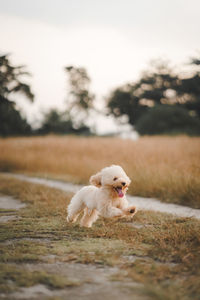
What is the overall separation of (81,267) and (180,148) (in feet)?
40.3

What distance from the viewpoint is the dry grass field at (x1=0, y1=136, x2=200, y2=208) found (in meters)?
8.37

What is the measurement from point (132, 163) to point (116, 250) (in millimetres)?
8471

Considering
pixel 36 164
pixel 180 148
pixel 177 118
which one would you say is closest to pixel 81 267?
pixel 180 148

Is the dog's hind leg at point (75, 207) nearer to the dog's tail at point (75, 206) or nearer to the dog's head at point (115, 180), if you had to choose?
the dog's tail at point (75, 206)

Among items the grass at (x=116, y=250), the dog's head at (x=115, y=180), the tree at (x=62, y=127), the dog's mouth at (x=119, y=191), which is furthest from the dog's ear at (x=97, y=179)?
the tree at (x=62, y=127)

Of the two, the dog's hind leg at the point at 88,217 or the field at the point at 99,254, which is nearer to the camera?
the field at the point at 99,254

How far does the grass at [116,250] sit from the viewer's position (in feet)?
9.51

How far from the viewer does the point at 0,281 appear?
290 cm

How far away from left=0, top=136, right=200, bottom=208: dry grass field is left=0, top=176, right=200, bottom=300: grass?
2.35 m

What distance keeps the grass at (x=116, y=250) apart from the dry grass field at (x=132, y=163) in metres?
2.35

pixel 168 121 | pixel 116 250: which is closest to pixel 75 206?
pixel 116 250

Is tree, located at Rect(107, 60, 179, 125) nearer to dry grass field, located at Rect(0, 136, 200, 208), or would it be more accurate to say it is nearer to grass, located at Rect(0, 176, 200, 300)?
dry grass field, located at Rect(0, 136, 200, 208)

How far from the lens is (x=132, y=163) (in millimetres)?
12258

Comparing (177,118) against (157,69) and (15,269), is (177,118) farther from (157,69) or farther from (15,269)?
(15,269)
